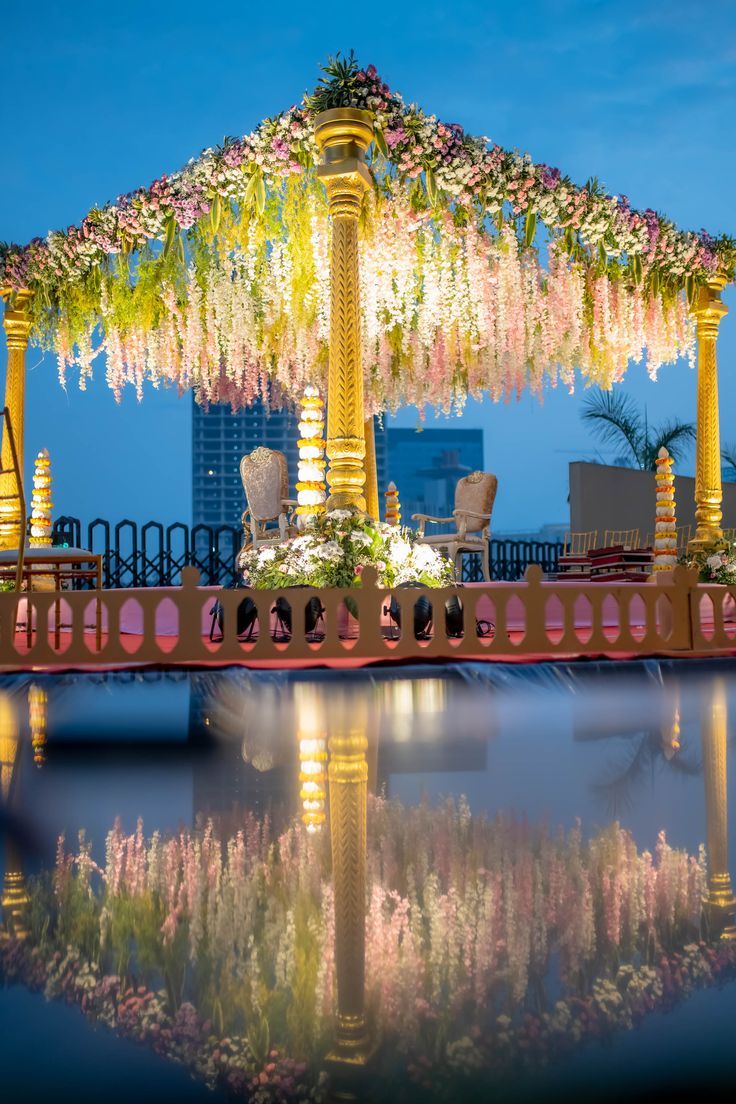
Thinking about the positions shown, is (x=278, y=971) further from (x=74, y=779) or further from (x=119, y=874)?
(x=74, y=779)

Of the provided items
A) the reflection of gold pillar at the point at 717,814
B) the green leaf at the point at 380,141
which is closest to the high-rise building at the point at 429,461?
the green leaf at the point at 380,141

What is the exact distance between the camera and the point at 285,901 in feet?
4.50

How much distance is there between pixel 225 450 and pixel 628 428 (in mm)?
42064

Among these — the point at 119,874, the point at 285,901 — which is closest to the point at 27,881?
the point at 119,874

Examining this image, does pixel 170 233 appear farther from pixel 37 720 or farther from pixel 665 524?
pixel 37 720

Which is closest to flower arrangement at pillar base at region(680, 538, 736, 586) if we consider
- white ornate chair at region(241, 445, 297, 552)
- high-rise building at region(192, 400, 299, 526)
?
white ornate chair at region(241, 445, 297, 552)

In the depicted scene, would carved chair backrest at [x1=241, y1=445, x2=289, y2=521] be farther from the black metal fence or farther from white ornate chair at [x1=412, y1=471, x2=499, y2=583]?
the black metal fence

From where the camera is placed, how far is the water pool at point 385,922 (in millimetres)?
925

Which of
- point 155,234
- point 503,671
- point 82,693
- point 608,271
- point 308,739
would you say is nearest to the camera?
point 308,739

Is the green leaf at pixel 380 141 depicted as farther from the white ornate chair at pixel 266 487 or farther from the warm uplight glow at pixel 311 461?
the white ornate chair at pixel 266 487

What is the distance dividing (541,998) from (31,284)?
781 centimetres

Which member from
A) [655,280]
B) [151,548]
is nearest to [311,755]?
[655,280]

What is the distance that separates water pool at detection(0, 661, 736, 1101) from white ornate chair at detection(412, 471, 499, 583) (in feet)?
19.8

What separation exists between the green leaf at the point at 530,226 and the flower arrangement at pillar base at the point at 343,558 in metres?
2.52
